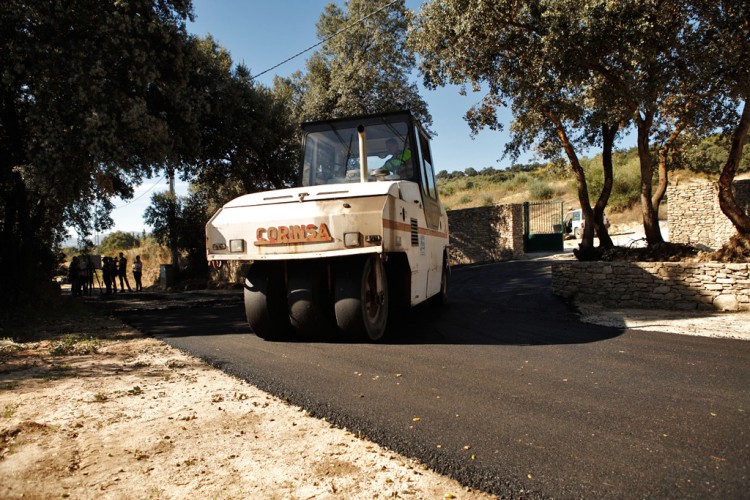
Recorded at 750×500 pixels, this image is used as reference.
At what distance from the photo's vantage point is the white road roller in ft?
19.2

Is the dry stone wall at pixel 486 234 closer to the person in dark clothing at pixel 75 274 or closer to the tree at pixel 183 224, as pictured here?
the tree at pixel 183 224

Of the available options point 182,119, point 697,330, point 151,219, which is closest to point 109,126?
point 182,119

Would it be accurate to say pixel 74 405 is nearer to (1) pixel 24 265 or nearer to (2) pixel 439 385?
(2) pixel 439 385

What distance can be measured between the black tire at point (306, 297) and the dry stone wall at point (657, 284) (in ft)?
22.9

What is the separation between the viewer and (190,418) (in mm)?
3781

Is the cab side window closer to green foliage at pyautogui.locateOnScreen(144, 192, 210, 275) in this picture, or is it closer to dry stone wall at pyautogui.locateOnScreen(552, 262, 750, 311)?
dry stone wall at pyautogui.locateOnScreen(552, 262, 750, 311)

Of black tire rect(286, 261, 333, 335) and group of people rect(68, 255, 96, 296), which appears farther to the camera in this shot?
group of people rect(68, 255, 96, 296)

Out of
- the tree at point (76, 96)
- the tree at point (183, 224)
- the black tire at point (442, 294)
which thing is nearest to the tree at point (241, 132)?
the tree at point (76, 96)

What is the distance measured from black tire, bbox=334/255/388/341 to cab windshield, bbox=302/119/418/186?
172cm

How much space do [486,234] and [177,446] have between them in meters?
21.6

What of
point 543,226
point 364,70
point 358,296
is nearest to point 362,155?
point 358,296

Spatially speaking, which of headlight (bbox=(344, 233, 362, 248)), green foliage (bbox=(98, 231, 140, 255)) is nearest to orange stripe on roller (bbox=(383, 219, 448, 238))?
headlight (bbox=(344, 233, 362, 248))

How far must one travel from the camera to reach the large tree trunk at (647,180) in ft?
37.6

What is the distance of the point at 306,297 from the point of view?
6227 mm
